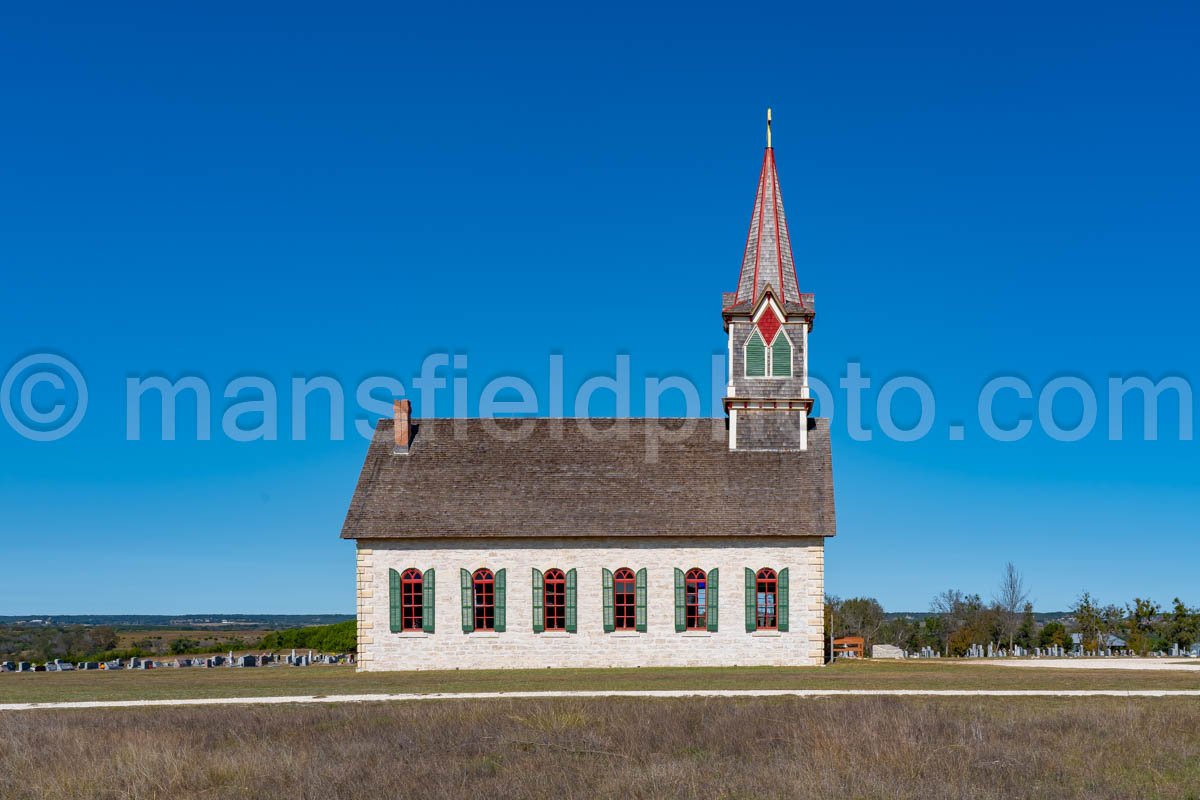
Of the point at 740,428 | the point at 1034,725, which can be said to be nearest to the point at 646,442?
the point at 740,428

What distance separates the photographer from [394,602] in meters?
32.8

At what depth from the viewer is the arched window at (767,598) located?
3266 centimetres

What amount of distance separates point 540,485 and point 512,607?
13.3 ft

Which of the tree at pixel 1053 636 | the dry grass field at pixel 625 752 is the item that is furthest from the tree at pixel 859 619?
the dry grass field at pixel 625 752

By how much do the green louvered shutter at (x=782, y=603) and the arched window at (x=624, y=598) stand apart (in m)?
4.51

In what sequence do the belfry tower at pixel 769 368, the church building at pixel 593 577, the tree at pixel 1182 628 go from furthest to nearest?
the tree at pixel 1182 628 < the belfry tower at pixel 769 368 < the church building at pixel 593 577

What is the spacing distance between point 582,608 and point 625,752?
18.3 metres

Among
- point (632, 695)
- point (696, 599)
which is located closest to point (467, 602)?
point (696, 599)

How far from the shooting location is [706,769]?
43.8ft

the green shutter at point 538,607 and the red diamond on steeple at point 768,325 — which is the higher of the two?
the red diamond on steeple at point 768,325

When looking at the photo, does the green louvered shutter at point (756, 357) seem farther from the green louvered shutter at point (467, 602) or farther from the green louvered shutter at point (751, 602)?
the green louvered shutter at point (467, 602)

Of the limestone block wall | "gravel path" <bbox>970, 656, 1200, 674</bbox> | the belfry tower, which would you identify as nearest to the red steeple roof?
the belfry tower

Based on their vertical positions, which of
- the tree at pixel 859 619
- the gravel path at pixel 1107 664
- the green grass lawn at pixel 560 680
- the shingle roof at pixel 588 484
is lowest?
the tree at pixel 859 619

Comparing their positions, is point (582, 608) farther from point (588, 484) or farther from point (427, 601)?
point (427, 601)
